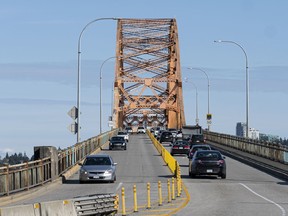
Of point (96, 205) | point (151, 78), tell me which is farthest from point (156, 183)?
point (151, 78)

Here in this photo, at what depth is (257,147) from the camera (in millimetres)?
60750

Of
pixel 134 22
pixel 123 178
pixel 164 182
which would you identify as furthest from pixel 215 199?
pixel 134 22

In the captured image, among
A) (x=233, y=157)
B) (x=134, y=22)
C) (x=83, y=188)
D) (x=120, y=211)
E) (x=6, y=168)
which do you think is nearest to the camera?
(x=120, y=211)

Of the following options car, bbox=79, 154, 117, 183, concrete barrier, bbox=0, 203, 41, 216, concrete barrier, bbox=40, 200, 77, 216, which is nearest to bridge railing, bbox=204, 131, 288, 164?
car, bbox=79, 154, 117, 183

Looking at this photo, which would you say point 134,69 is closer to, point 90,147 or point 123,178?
point 90,147

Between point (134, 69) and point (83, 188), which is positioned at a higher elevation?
point (134, 69)

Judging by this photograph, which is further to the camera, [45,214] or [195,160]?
[195,160]

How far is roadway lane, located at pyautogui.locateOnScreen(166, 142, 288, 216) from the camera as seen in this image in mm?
27141

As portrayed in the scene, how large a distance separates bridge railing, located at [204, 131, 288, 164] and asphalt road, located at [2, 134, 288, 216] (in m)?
1.54

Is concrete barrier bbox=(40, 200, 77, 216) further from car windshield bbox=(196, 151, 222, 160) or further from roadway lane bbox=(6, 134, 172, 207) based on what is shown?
car windshield bbox=(196, 151, 222, 160)

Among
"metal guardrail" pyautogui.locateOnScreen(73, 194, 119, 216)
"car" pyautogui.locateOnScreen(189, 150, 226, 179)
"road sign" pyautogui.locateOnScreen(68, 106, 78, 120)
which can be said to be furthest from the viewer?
"road sign" pyautogui.locateOnScreen(68, 106, 78, 120)

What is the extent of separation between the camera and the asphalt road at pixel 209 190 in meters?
27.9

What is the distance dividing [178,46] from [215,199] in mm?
155266

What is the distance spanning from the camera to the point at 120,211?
26.6 m
